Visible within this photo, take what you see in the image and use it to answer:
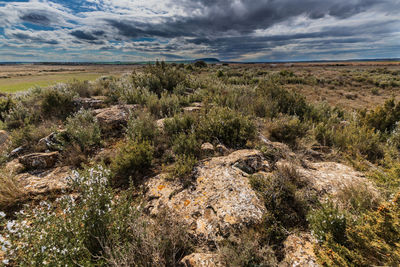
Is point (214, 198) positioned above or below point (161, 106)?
below

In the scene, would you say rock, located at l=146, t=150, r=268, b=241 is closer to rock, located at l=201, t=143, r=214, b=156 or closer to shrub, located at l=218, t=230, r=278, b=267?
shrub, located at l=218, t=230, r=278, b=267

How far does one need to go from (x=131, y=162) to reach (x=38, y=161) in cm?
224

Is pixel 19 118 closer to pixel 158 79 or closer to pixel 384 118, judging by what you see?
pixel 158 79

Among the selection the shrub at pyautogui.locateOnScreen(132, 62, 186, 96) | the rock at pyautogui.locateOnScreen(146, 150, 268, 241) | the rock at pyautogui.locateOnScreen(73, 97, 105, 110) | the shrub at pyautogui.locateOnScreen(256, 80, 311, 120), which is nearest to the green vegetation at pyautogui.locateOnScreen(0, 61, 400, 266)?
the rock at pyautogui.locateOnScreen(146, 150, 268, 241)

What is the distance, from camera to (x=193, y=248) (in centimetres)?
223

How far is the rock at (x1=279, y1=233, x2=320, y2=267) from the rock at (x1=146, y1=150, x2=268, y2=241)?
0.44 metres

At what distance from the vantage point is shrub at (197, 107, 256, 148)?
4.30 metres

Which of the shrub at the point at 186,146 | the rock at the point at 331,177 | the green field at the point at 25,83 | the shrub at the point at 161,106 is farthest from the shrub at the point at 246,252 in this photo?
the green field at the point at 25,83

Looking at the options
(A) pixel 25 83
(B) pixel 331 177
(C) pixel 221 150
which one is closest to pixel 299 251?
(B) pixel 331 177

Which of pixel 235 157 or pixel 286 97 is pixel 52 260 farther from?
pixel 286 97

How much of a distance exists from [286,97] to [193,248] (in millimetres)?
7378

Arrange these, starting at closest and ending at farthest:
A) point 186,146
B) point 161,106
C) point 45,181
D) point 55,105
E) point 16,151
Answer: point 45,181, point 186,146, point 16,151, point 161,106, point 55,105

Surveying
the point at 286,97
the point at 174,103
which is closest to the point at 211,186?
the point at 174,103

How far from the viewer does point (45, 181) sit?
3.35 metres
